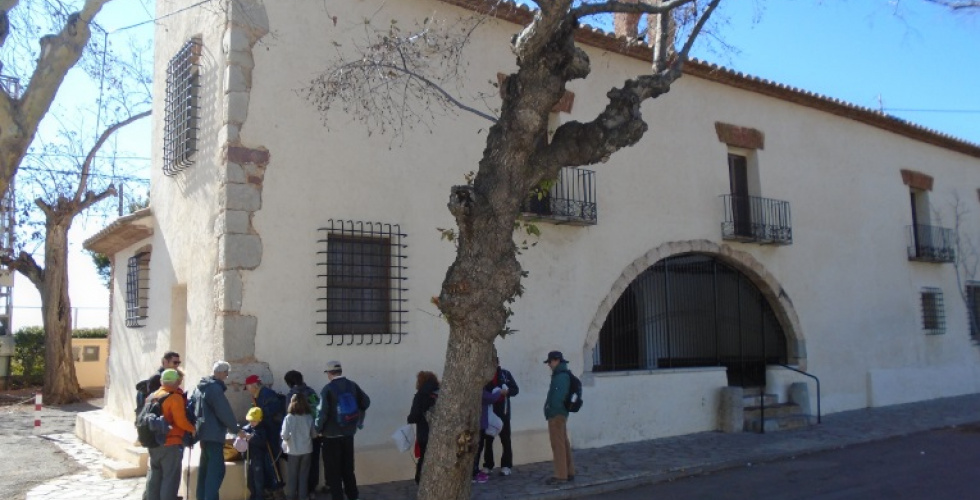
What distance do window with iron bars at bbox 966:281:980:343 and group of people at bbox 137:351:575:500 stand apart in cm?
1430

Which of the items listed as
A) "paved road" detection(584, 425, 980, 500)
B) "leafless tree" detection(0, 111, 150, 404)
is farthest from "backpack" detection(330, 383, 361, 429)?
"leafless tree" detection(0, 111, 150, 404)

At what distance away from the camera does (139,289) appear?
10.9m

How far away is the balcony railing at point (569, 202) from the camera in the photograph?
1042 centimetres

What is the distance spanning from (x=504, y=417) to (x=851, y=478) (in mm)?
3948

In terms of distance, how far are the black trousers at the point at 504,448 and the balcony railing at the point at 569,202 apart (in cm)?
268

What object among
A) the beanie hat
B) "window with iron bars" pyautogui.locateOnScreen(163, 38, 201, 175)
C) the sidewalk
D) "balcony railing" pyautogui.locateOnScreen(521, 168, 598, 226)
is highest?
"window with iron bars" pyautogui.locateOnScreen(163, 38, 201, 175)

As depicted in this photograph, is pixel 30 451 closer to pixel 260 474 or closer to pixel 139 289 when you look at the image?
pixel 139 289

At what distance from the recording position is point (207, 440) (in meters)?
7.35

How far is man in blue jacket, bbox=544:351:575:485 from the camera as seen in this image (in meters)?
8.69

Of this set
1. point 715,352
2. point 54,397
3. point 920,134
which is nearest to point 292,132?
point 715,352

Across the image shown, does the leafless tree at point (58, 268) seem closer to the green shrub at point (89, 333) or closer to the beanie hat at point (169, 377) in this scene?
the green shrub at point (89, 333)

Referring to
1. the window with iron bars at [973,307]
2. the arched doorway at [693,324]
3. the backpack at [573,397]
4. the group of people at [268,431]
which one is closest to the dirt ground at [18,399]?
the group of people at [268,431]

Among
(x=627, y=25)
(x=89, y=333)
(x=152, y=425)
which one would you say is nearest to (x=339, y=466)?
(x=152, y=425)

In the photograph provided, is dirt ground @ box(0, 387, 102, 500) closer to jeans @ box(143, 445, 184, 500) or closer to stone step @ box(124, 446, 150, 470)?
stone step @ box(124, 446, 150, 470)
